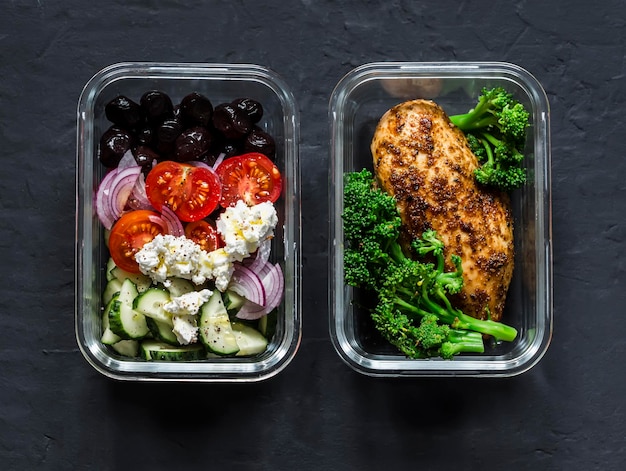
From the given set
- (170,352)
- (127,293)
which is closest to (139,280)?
(127,293)

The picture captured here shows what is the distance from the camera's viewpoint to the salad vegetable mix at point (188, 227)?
2457 mm

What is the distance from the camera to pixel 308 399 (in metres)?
2.75

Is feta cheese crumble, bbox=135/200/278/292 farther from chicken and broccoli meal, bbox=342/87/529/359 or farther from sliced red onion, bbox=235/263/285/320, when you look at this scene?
chicken and broccoli meal, bbox=342/87/529/359

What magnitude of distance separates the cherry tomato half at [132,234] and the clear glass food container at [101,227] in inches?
5.1

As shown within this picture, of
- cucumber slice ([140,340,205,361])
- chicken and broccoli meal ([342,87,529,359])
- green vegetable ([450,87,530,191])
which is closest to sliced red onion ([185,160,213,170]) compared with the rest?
chicken and broccoli meal ([342,87,529,359])

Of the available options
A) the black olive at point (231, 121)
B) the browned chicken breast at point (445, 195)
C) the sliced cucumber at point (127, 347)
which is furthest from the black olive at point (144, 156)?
the browned chicken breast at point (445, 195)

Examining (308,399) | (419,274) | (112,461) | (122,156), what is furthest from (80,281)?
(419,274)

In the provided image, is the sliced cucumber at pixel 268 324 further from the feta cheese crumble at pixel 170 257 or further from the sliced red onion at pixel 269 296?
the feta cheese crumble at pixel 170 257

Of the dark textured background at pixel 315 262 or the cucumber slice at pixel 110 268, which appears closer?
the cucumber slice at pixel 110 268

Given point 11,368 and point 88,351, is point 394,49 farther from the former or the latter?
point 11,368

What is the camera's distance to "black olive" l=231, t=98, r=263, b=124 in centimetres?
257

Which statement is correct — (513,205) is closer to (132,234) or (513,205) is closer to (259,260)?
(259,260)

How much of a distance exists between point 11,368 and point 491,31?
2187 mm

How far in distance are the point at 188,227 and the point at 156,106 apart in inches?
16.9
